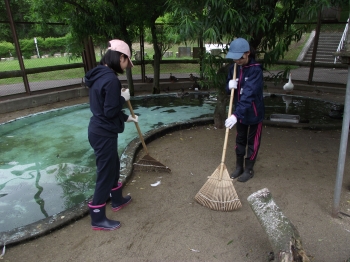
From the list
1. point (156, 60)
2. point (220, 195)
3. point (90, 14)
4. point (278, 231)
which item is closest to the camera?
point (278, 231)

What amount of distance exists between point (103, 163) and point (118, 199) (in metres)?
0.61

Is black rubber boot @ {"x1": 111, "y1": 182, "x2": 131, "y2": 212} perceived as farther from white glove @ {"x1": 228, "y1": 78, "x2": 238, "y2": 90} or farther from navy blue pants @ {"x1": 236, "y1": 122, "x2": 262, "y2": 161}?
white glove @ {"x1": 228, "y1": 78, "x2": 238, "y2": 90}

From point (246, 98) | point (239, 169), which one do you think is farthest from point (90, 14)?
point (239, 169)

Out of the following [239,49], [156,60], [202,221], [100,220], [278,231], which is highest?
[239,49]

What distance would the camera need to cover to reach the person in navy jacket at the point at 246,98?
3.11 meters

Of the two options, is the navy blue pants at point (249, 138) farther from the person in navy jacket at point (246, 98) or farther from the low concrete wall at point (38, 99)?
the low concrete wall at point (38, 99)

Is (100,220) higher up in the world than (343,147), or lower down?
→ lower down

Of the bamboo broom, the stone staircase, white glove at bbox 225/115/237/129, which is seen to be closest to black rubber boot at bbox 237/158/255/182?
the bamboo broom

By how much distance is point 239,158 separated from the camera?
142 inches

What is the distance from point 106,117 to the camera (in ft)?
8.14

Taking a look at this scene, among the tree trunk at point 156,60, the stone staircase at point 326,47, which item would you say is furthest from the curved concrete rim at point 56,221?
the stone staircase at point 326,47

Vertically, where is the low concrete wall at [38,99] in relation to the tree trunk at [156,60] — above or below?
below

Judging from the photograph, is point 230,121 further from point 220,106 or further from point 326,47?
point 326,47

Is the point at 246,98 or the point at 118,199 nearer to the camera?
the point at 118,199
